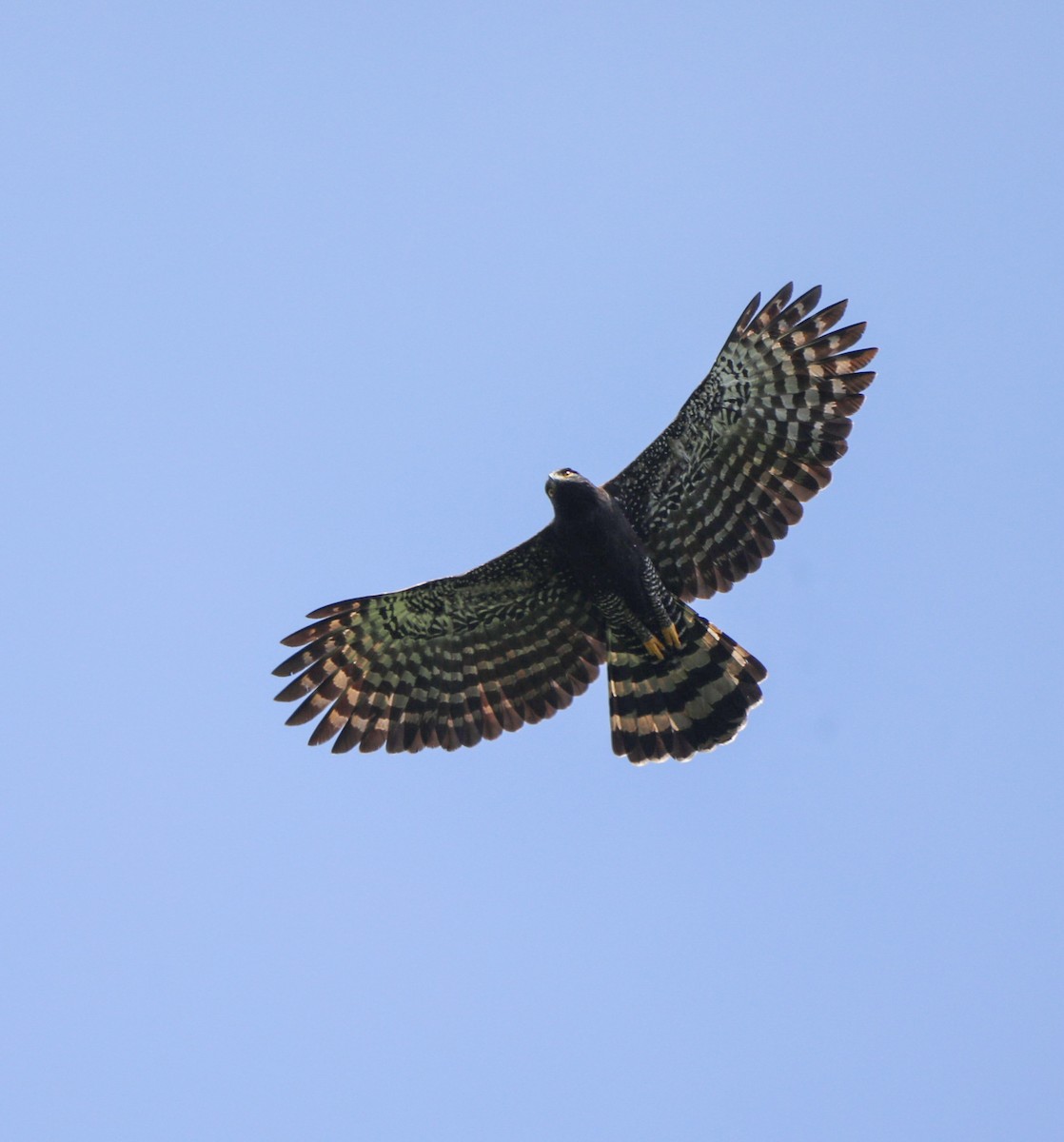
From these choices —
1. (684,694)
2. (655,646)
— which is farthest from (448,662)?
(684,694)

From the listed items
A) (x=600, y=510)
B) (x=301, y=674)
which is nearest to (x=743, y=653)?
(x=600, y=510)

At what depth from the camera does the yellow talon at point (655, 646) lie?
19234 mm

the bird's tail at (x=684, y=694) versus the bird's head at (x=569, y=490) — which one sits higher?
the bird's head at (x=569, y=490)

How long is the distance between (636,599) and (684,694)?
1272mm

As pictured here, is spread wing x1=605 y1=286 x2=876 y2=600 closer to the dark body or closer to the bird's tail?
the dark body

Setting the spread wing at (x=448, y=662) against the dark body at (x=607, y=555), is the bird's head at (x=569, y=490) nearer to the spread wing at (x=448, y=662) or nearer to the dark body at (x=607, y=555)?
the dark body at (x=607, y=555)

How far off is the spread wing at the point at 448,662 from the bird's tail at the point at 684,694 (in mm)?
445

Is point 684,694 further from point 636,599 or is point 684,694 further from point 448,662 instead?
point 448,662

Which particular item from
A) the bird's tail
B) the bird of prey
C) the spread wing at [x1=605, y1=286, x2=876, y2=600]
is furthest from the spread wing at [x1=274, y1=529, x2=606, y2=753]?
the spread wing at [x1=605, y1=286, x2=876, y2=600]

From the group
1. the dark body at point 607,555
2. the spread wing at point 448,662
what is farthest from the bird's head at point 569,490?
the spread wing at point 448,662

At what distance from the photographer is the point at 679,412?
18938 millimetres

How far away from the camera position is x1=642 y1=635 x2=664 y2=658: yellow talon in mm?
19234

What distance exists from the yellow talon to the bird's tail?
142mm

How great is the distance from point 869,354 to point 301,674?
608cm
